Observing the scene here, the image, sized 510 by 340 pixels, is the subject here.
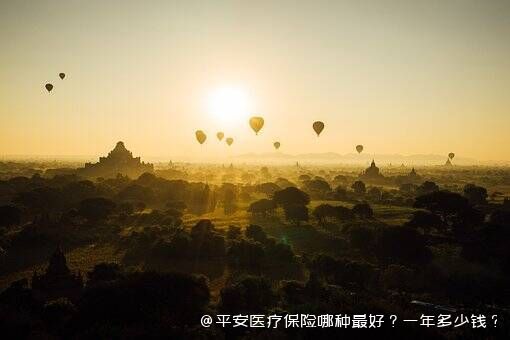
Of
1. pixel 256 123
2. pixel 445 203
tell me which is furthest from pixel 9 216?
pixel 445 203

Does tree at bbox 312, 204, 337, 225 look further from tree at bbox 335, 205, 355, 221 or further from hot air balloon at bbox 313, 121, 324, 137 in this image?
hot air balloon at bbox 313, 121, 324, 137

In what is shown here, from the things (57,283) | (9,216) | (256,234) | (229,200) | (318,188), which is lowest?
(57,283)

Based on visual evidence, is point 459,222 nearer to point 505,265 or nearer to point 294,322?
point 505,265

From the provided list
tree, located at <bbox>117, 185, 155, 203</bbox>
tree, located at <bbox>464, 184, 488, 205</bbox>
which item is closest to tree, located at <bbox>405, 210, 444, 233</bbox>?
tree, located at <bbox>464, 184, 488, 205</bbox>

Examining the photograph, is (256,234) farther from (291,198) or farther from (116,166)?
(116,166)

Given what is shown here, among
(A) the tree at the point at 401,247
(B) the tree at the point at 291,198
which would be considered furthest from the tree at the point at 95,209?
(A) the tree at the point at 401,247

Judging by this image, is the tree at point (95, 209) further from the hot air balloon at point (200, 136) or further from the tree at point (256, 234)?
the hot air balloon at point (200, 136)
